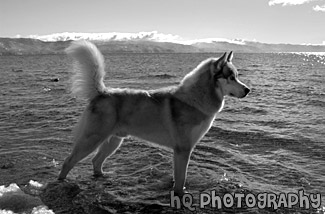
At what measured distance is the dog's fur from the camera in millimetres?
7168

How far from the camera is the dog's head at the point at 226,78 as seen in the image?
7.16 m

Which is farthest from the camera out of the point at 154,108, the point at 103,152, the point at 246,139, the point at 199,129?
the point at 246,139

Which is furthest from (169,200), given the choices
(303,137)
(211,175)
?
(303,137)

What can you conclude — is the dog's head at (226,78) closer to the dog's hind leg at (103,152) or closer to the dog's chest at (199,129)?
the dog's chest at (199,129)

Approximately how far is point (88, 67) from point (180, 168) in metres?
3.12

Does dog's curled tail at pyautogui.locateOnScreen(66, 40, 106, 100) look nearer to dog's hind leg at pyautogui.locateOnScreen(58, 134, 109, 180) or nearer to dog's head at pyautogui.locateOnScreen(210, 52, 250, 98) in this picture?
dog's hind leg at pyautogui.locateOnScreen(58, 134, 109, 180)

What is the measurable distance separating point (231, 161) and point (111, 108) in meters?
4.08

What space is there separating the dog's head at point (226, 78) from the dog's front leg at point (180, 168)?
162 centimetres

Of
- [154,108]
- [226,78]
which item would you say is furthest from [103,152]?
[226,78]

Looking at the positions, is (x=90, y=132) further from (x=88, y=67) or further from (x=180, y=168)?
(x=180, y=168)

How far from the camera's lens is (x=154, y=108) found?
7344mm

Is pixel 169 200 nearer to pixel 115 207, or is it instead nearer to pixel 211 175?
pixel 115 207

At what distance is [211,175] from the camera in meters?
8.13

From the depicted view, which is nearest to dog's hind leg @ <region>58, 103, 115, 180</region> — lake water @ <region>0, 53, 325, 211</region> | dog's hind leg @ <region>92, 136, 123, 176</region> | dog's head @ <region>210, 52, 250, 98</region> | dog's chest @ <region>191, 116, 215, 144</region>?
dog's hind leg @ <region>92, 136, 123, 176</region>
